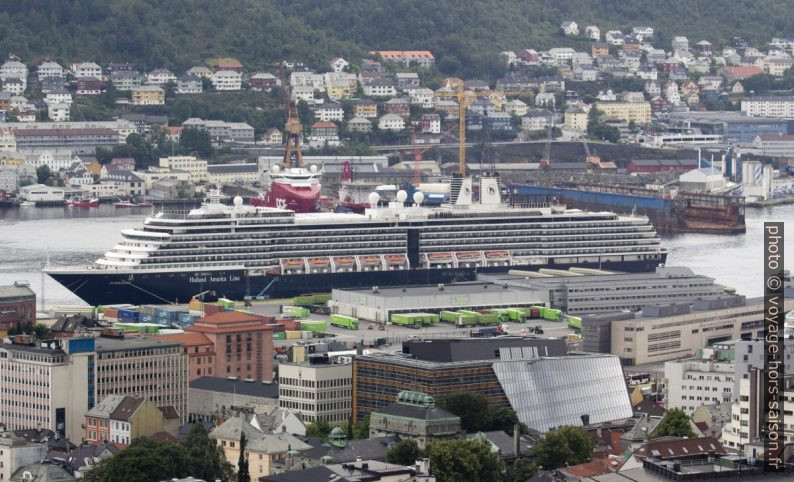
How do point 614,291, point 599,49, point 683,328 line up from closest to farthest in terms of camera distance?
point 683,328
point 614,291
point 599,49

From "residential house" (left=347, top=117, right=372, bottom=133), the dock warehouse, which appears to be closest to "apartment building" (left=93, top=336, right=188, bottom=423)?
the dock warehouse

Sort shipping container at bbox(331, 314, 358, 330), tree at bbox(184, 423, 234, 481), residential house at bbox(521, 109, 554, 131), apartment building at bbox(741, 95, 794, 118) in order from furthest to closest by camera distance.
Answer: apartment building at bbox(741, 95, 794, 118) < residential house at bbox(521, 109, 554, 131) < shipping container at bbox(331, 314, 358, 330) < tree at bbox(184, 423, 234, 481)

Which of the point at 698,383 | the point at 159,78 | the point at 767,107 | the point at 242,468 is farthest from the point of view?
the point at 767,107

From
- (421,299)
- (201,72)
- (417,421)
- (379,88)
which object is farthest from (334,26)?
(417,421)

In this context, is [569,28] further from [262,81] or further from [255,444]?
[255,444]

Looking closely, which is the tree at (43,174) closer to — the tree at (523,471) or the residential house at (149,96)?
the residential house at (149,96)

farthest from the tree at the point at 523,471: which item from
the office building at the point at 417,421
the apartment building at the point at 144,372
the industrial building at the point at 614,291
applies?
the industrial building at the point at 614,291

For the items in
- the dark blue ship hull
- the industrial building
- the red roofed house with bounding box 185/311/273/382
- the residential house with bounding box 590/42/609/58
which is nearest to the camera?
the red roofed house with bounding box 185/311/273/382

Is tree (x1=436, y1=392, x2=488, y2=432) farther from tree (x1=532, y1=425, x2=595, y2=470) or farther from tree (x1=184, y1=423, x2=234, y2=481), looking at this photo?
tree (x1=184, y1=423, x2=234, y2=481)
